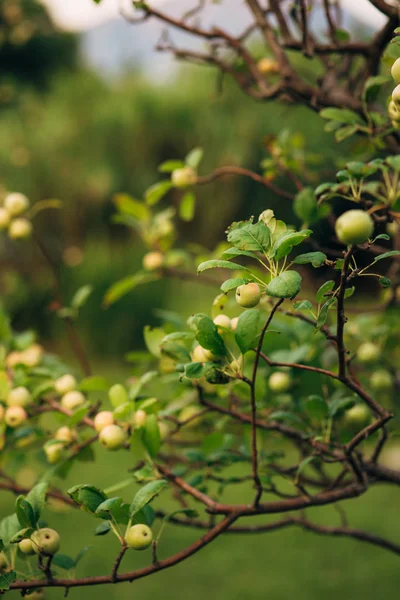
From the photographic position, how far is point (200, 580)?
122cm

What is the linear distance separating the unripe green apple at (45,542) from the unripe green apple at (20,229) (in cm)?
40

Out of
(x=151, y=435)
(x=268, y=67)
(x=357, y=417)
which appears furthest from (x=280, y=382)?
(x=268, y=67)

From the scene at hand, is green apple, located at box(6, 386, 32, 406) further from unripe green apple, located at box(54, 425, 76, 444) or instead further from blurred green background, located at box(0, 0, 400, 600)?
blurred green background, located at box(0, 0, 400, 600)

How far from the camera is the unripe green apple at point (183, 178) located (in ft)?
2.33

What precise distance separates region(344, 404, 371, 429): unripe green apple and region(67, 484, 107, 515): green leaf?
0.29 metres

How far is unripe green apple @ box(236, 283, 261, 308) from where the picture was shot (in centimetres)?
36

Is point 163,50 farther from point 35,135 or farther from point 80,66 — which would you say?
point 80,66

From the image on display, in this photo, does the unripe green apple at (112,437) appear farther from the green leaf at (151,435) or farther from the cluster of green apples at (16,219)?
the cluster of green apples at (16,219)

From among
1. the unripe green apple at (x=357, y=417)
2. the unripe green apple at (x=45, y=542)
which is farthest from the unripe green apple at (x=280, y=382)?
the unripe green apple at (x=45, y=542)

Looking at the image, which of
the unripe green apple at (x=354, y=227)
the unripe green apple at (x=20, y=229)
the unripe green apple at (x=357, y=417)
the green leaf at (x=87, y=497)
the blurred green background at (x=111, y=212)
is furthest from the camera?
the blurred green background at (x=111, y=212)

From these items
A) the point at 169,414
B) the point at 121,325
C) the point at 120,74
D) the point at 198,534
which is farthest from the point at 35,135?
the point at 169,414

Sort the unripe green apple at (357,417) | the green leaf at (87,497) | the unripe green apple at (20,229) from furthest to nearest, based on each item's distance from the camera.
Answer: the unripe green apple at (20,229)
the unripe green apple at (357,417)
the green leaf at (87,497)

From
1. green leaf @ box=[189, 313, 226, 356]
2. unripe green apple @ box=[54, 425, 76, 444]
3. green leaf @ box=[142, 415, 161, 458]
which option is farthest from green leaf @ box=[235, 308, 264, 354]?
unripe green apple @ box=[54, 425, 76, 444]

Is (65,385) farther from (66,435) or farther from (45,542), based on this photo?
(45,542)
